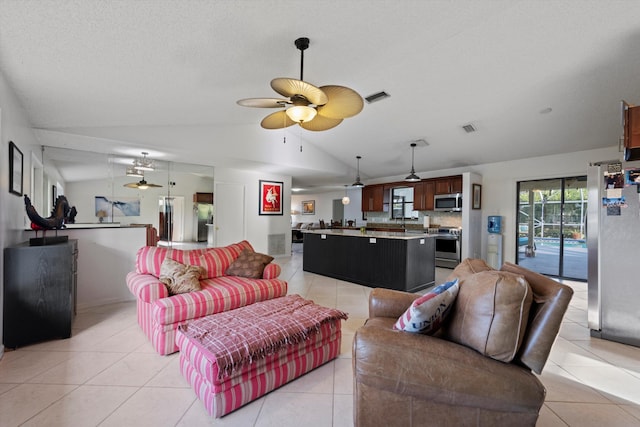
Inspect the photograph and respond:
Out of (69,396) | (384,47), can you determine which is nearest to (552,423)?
(69,396)

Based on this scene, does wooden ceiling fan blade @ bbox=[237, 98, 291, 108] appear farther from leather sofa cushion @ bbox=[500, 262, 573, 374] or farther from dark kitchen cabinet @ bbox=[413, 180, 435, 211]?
dark kitchen cabinet @ bbox=[413, 180, 435, 211]

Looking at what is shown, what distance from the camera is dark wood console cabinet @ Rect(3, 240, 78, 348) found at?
2.38 m

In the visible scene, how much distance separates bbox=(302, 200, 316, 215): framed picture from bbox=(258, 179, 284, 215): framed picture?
513 centimetres

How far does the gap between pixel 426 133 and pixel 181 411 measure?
209 inches

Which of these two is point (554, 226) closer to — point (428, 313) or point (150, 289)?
point (428, 313)

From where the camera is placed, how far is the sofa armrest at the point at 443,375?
47.1 inches

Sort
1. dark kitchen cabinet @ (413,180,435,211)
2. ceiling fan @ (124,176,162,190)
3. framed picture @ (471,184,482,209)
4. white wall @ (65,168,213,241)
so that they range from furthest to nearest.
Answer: dark kitchen cabinet @ (413,180,435,211) → framed picture @ (471,184,482,209) → ceiling fan @ (124,176,162,190) → white wall @ (65,168,213,241)

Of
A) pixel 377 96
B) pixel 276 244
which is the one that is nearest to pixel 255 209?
pixel 276 244

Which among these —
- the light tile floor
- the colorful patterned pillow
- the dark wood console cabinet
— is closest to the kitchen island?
the light tile floor

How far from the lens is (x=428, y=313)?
1.38 meters

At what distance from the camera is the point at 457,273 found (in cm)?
195

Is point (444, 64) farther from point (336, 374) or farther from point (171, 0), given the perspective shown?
point (336, 374)

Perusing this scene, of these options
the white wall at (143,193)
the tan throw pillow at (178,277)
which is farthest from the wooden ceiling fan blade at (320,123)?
the white wall at (143,193)

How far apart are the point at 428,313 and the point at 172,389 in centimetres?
174
